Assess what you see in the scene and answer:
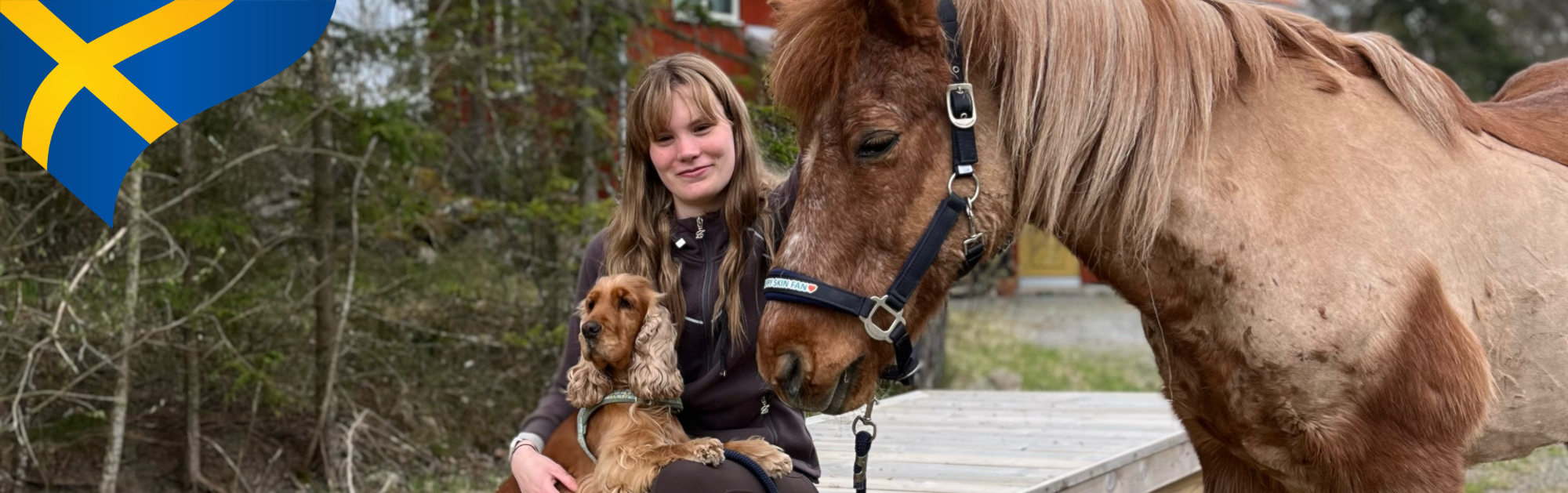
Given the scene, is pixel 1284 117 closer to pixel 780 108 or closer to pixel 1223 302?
pixel 1223 302

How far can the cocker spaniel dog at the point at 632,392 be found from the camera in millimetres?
2322

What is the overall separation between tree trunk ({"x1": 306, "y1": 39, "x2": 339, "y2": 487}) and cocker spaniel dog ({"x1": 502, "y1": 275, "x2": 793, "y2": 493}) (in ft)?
11.4

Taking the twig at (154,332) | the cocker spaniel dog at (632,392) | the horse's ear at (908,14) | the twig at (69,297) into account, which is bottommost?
the twig at (154,332)

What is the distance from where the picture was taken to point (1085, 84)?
2.09 m

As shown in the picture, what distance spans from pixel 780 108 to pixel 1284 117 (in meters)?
0.97

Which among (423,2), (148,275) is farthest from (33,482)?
(423,2)

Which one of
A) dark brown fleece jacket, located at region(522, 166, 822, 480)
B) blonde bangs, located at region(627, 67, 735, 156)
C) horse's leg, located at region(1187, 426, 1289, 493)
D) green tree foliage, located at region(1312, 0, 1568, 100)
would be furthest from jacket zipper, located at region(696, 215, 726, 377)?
green tree foliage, located at region(1312, 0, 1568, 100)

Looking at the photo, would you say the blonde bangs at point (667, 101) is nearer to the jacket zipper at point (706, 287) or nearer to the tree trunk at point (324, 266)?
the jacket zipper at point (706, 287)

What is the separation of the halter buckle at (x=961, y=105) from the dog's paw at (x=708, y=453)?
0.85 m

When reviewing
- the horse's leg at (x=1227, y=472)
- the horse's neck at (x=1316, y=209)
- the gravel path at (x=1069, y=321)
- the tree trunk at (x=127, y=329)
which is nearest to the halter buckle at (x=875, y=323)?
the horse's neck at (x=1316, y=209)

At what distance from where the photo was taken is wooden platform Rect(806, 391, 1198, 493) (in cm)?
369

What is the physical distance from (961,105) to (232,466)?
428cm

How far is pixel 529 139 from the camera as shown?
21.9 feet

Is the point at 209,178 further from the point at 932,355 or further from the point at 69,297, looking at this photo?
the point at 932,355
